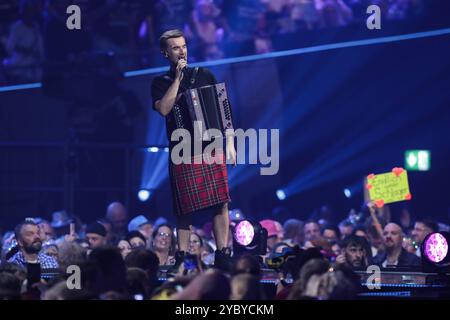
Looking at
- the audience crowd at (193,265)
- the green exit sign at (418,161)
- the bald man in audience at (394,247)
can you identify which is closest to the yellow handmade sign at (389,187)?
the audience crowd at (193,265)

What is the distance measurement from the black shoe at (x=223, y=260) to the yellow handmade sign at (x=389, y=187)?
2.94 metres

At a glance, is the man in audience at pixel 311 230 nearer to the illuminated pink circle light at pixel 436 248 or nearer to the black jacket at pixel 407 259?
the black jacket at pixel 407 259

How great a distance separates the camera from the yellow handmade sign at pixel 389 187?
1041cm


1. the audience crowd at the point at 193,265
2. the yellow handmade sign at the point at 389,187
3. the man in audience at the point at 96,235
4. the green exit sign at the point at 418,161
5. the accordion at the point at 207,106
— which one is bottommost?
the audience crowd at the point at 193,265

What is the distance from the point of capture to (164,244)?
10062 mm

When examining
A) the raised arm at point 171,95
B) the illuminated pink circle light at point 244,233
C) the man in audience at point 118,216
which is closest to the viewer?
the raised arm at point 171,95

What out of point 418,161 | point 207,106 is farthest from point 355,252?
point 418,161

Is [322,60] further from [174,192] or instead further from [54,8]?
[174,192]

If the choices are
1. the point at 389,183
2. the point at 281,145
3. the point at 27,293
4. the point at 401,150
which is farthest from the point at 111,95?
the point at 27,293

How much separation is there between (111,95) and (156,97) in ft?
21.0

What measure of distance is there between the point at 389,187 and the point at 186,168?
10.5 ft

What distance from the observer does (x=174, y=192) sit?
8.03m

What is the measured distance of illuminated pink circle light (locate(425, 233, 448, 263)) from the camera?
770 cm

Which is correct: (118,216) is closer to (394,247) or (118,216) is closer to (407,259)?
(394,247)
